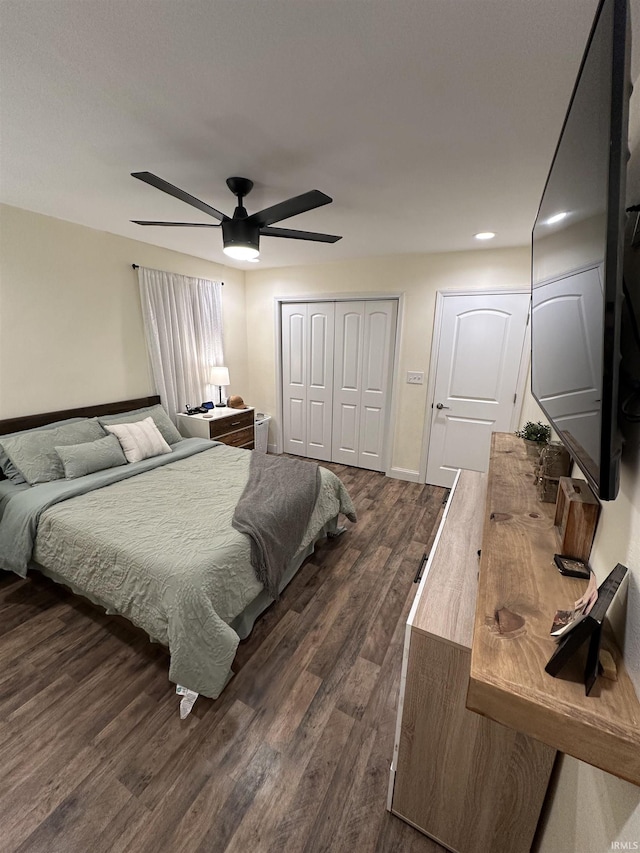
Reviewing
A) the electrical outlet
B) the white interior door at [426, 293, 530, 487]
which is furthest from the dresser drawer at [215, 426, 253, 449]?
the white interior door at [426, 293, 530, 487]

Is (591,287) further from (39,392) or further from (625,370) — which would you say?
(39,392)

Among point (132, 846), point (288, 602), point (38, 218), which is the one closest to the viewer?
point (132, 846)

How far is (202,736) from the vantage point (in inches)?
55.6

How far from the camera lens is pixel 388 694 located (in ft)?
Result: 5.24

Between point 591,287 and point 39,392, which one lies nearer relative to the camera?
point 591,287

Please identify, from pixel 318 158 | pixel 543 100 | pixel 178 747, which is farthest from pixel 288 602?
pixel 543 100

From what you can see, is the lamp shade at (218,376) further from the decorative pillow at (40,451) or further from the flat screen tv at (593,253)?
the flat screen tv at (593,253)

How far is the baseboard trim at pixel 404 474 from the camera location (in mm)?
3859

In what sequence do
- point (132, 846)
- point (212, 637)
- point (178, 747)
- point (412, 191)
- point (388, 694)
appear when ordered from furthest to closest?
point (412, 191) → point (388, 694) → point (212, 637) → point (178, 747) → point (132, 846)

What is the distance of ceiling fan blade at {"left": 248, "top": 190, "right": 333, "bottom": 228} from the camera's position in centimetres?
145

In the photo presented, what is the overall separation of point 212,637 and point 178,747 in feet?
1.31

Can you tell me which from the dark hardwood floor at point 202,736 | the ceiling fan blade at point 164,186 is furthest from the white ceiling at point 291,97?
the dark hardwood floor at point 202,736

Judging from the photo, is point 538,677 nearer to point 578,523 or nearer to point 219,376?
point 578,523

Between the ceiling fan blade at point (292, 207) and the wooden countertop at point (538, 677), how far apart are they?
4.78ft
